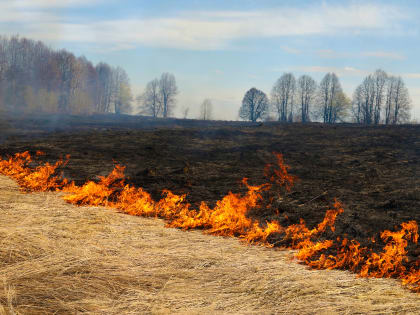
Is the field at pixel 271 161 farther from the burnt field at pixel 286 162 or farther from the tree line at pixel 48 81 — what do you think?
the tree line at pixel 48 81

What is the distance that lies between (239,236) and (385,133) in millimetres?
18668

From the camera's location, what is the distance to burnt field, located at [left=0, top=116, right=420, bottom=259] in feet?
30.0

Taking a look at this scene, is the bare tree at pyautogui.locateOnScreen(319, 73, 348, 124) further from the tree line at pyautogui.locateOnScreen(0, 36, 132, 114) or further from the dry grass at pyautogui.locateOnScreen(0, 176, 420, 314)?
the dry grass at pyautogui.locateOnScreen(0, 176, 420, 314)

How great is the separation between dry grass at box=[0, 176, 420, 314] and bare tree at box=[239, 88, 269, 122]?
5025cm

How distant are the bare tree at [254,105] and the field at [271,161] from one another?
29937 millimetres

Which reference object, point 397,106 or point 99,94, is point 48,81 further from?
point 397,106

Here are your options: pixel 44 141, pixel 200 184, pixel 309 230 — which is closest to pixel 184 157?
pixel 200 184

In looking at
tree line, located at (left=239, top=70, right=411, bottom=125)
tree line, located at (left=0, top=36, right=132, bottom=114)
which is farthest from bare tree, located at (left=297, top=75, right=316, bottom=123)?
tree line, located at (left=0, top=36, right=132, bottom=114)

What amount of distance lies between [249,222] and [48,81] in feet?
178

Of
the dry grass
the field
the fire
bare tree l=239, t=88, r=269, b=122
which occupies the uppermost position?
bare tree l=239, t=88, r=269, b=122

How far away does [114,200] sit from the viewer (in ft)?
33.2

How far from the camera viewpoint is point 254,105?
5666 centimetres

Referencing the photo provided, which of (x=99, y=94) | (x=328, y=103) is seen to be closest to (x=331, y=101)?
(x=328, y=103)

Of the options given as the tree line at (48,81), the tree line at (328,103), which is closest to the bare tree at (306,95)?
the tree line at (328,103)
